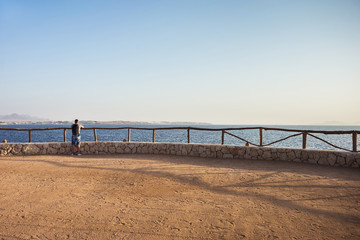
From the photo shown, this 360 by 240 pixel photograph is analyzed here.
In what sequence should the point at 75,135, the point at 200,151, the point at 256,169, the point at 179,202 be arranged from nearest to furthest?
1. the point at 179,202
2. the point at 256,169
3. the point at 200,151
4. the point at 75,135

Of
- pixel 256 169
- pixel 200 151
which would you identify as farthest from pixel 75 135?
pixel 256 169

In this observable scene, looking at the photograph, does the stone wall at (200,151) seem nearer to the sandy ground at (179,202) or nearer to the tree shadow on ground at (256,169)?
the tree shadow on ground at (256,169)

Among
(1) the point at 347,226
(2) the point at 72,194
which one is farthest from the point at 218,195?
(2) the point at 72,194

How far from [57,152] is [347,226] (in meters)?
11.9

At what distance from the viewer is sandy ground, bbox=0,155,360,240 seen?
12.1ft

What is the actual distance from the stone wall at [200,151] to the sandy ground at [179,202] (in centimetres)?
63

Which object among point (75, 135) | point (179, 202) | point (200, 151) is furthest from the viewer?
point (75, 135)

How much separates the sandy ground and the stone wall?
63 centimetres

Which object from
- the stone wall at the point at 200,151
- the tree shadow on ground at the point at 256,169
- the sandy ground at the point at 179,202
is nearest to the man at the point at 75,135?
the stone wall at the point at 200,151

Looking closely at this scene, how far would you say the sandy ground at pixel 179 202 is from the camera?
369 cm

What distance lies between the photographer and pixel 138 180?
6.67m

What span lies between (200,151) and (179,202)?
5581 mm

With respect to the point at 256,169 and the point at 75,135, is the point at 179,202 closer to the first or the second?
the point at 256,169

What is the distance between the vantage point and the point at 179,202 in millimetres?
4934
